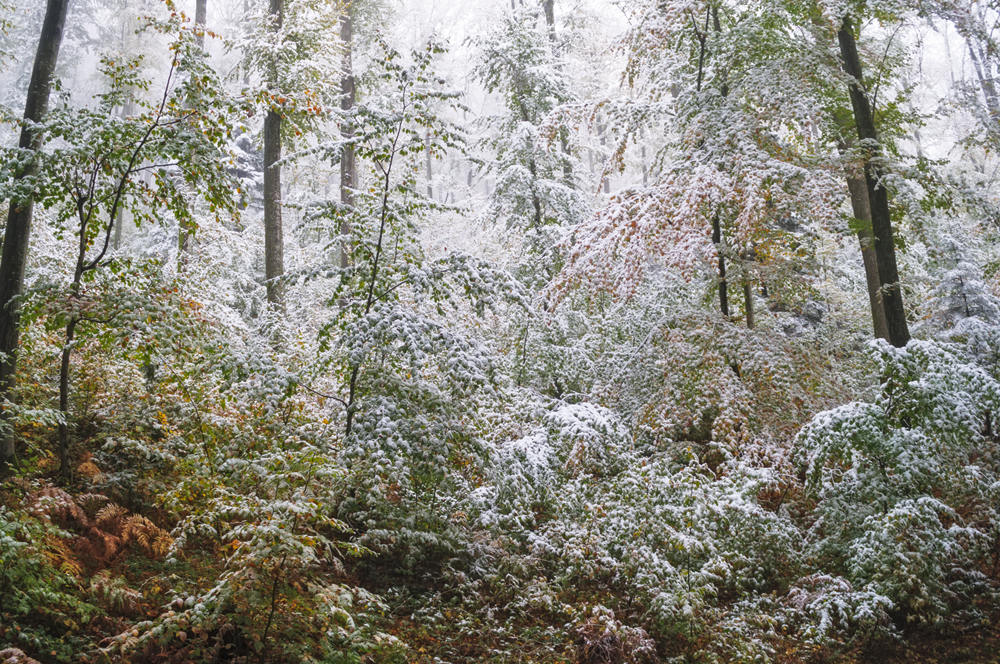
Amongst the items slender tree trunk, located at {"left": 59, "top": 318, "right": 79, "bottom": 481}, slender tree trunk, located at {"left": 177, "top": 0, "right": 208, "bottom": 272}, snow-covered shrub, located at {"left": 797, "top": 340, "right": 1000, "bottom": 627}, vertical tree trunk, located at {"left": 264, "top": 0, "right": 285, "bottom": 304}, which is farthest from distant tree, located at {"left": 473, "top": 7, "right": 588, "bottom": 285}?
slender tree trunk, located at {"left": 59, "top": 318, "right": 79, "bottom": 481}

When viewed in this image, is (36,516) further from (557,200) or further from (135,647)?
(557,200)

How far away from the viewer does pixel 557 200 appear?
1045 cm

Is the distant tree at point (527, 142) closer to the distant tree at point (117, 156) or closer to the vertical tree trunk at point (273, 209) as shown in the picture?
the vertical tree trunk at point (273, 209)

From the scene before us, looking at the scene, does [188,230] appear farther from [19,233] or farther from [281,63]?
[281,63]

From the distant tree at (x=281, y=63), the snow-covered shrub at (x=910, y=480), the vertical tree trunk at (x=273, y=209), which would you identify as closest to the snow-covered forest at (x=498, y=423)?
the snow-covered shrub at (x=910, y=480)

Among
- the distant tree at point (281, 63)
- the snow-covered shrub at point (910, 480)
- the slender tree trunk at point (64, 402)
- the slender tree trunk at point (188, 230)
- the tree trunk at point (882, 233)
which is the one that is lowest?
the snow-covered shrub at point (910, 480)

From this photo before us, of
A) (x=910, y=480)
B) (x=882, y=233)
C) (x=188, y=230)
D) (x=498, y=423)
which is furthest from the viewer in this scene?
(x=498, y=423)

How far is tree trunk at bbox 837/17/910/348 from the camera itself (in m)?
6.28

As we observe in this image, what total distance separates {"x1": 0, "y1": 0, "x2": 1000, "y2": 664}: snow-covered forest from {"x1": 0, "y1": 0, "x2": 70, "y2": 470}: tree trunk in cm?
4

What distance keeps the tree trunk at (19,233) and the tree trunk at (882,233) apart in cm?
870

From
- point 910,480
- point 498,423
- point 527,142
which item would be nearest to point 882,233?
point 910,480

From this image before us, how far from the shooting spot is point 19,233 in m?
5.73

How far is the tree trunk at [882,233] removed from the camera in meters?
6.28

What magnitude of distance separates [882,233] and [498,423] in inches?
199
